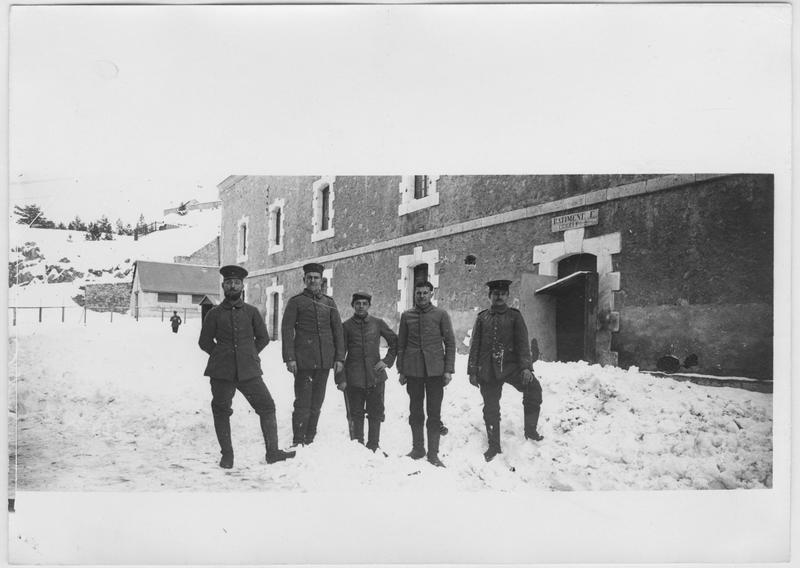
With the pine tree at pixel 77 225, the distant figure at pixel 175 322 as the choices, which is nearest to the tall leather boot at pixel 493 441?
the distant figure at pixel 175 322

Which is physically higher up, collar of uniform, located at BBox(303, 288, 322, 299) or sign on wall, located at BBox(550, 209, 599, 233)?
sign on wall, located at BBox(550, 209, 599, 233)

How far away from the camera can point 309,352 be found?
128 inches

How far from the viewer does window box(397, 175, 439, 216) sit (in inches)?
130

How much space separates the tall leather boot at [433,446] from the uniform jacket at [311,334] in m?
0.94

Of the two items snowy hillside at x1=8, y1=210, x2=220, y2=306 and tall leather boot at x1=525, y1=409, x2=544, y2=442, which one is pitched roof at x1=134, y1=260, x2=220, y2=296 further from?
tall leather boot at x1=525, y1=409, x2=544, y2=442

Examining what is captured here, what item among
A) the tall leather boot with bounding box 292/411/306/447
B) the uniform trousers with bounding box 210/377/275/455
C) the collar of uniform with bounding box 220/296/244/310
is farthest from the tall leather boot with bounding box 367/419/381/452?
the collar of uniform with bounding box 220/296/244/310

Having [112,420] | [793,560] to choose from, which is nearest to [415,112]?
[112,420]

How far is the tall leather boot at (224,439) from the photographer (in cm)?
318

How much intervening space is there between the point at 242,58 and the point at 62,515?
3.90 meters

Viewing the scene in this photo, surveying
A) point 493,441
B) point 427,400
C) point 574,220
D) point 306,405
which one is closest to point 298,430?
point 306,405

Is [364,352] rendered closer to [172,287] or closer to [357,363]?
[357,363]

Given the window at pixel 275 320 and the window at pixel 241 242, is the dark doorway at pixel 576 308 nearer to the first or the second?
the window at pixel 275 320

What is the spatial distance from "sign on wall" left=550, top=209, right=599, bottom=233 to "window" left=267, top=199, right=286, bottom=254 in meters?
2.48

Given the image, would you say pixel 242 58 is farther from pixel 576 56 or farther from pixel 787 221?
pixel 787 221
